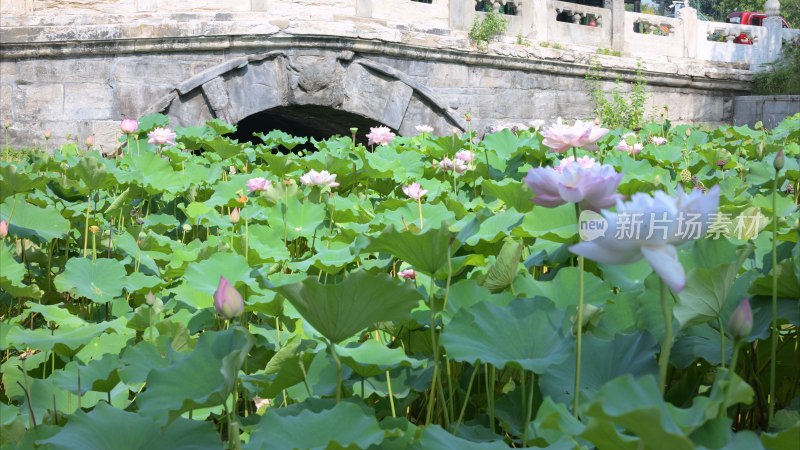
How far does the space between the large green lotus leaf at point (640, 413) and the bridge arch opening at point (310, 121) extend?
8.61 meters

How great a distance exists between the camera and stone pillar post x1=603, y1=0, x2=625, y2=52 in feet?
37.3

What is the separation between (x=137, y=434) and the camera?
1.03 metres

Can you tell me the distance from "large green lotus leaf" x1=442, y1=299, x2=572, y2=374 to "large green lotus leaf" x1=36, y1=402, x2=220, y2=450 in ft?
1.05

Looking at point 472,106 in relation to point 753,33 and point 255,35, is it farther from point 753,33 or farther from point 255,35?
point 753,33

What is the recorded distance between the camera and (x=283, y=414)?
44.3 inches

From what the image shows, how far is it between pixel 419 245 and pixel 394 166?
181 cm

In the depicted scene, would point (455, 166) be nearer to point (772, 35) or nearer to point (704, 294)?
point (704, 294)

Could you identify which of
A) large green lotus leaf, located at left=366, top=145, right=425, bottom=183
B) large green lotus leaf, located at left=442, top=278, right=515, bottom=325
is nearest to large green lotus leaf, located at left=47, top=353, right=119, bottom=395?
large green lotus leaf, located at left=442, top=278, right=515, bottom=325

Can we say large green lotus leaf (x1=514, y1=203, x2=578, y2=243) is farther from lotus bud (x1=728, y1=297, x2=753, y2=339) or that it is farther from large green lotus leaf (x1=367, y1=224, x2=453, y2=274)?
lotus bud (x1=728, y1=297, x2=753, y2=339)

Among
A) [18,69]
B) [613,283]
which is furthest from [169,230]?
[18,69]

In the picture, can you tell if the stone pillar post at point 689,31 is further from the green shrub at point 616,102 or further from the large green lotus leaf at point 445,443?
the large green lotus leaf at point 445,443

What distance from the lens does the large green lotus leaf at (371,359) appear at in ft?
4.01

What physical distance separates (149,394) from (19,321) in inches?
40.9

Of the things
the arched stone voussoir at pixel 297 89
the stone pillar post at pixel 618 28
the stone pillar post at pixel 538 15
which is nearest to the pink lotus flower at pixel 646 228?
the arched stone voussoir at pixel 297 89
